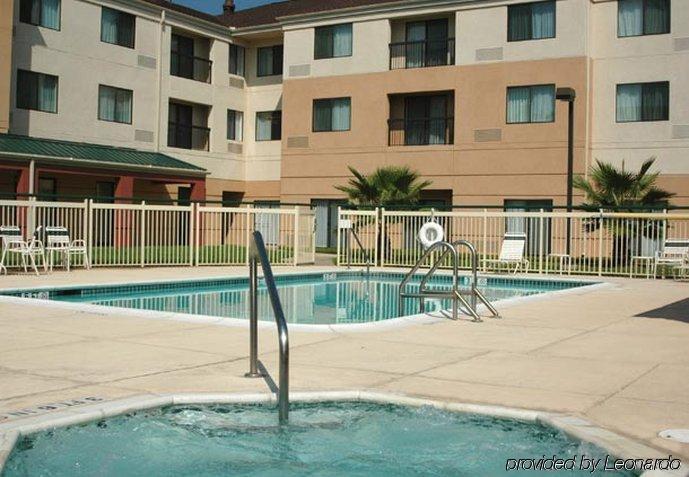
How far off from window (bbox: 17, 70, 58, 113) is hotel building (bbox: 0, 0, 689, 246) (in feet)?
0.17

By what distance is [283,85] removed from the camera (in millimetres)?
36594

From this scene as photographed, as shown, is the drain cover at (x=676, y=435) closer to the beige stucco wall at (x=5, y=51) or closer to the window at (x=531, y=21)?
the window at (x=531, y=21)

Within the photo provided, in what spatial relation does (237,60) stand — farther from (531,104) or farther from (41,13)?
(531,104)

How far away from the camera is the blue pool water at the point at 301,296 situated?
46.3 ft

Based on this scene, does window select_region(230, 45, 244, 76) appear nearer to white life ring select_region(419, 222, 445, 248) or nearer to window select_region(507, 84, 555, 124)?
window select_region(507, 84, 555, 124)

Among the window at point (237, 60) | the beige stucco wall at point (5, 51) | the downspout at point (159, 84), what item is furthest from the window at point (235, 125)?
the beige stucco wall at point (5, 51)

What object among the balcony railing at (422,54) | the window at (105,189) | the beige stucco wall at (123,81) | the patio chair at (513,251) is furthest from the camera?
the window at (105,189)

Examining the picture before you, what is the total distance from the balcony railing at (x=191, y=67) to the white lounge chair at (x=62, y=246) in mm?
17046

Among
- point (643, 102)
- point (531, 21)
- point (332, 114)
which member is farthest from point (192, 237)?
point (643, 102)

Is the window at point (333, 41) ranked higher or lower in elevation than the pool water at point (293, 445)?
higher

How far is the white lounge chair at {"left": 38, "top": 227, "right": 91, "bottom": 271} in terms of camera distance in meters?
19.5

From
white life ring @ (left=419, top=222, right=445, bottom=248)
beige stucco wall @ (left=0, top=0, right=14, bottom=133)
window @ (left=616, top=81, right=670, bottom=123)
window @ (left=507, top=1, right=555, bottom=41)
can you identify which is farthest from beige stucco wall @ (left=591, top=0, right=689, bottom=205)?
beige stucco wall @ (left=0, top=0, right=14, bottom=133)

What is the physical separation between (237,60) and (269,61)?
1531mm

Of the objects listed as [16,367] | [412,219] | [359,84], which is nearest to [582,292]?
[412,219]
